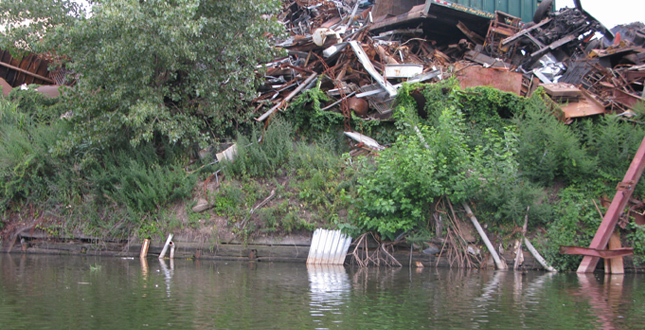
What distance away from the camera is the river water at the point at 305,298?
5.70m

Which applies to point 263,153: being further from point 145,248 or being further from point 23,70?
point 23,70

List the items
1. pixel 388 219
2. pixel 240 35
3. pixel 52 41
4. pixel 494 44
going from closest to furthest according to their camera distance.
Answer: pixel 388 219 → pixel 52 41 → pixel 240 35 → pixel 494 44

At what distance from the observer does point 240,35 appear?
13.7 meters

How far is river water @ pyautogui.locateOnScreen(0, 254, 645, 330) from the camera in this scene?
5703 mm

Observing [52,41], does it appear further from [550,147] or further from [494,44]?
[494,44]

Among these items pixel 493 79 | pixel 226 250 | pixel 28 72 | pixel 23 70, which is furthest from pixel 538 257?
pixel 23 70

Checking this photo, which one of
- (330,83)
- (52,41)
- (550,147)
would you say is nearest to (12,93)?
(52,41)

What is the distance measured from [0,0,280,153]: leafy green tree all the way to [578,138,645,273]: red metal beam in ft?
31.1

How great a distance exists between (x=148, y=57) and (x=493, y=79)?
9868mm

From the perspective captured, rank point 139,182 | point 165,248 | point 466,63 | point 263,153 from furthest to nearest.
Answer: point 466,63
point 263,153
point 139,182
point 165,248

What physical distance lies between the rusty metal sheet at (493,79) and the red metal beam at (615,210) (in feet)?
14.5

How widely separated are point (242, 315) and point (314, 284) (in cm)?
287

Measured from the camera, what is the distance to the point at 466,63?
53.4 ft

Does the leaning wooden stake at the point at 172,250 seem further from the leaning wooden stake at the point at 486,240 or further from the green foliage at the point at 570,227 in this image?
the green foliage at the point at 570,227
